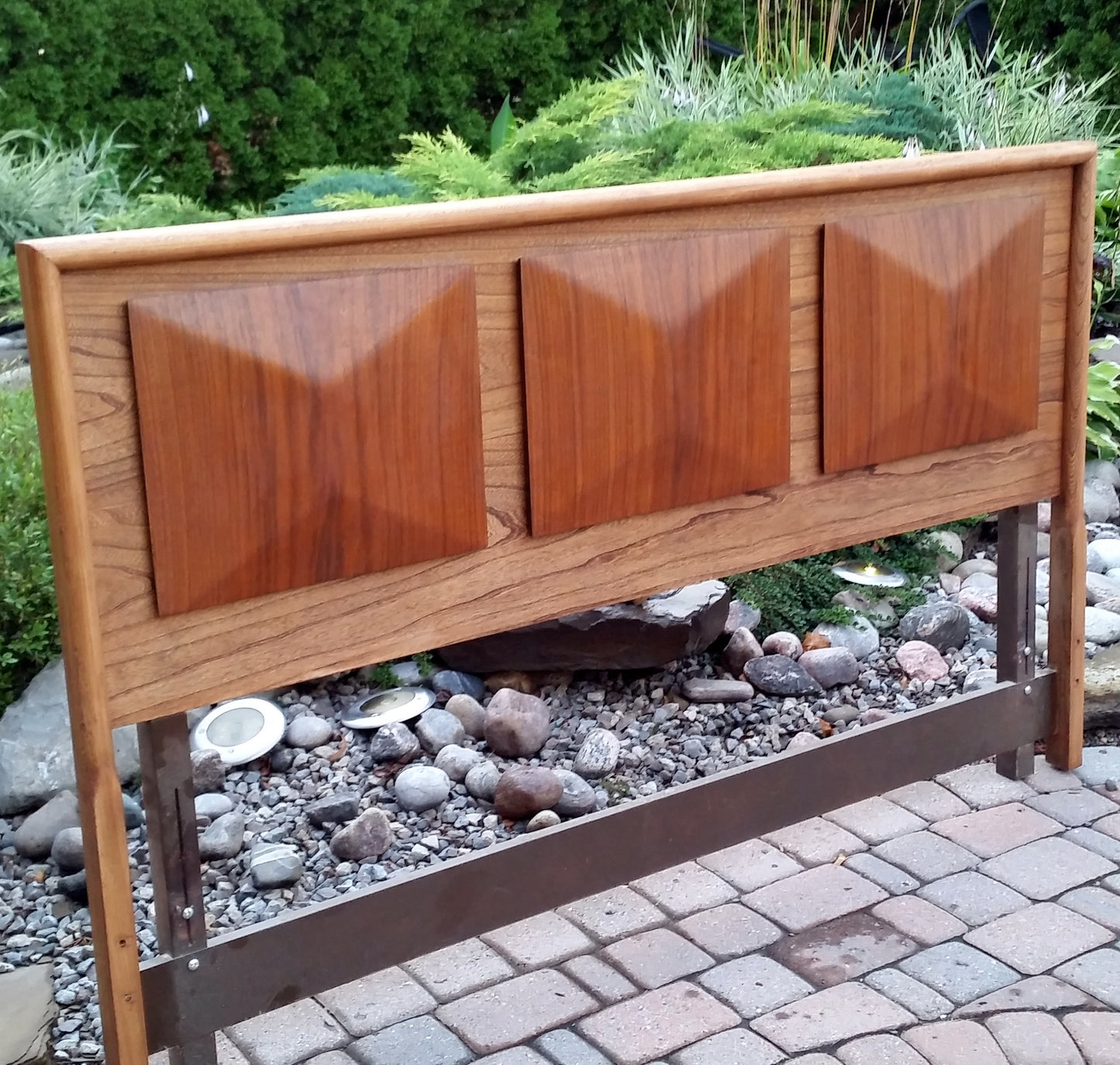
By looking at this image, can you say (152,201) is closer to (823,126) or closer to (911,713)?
(823,126)

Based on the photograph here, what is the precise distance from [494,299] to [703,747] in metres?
1.46

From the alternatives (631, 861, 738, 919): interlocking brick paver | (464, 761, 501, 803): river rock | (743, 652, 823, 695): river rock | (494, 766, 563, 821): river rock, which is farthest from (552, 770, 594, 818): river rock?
(743, 652, 823, 695): river rock

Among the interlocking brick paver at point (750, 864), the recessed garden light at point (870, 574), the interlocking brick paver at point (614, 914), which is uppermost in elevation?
the recessed garden light at point (870, 574)

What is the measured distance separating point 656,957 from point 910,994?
0.42m

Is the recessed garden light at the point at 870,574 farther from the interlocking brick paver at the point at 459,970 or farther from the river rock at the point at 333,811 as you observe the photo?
the interlocking brick paver at the point at 459,970

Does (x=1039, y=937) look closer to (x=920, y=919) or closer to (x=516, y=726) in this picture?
(x=920, y=919)

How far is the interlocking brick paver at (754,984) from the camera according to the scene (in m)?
2.29

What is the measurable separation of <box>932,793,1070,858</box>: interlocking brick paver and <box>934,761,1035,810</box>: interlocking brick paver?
3cm

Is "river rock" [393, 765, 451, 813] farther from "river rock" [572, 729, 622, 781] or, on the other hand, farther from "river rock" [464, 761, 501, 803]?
"river rock" [572, 729, 622, 781]

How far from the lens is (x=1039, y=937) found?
8.02 ft

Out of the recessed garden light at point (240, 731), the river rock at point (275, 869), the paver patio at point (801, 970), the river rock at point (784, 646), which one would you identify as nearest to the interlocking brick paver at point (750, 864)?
the paver patio at point (801, 970)

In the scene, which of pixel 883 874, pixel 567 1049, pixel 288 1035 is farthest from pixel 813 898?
pixel 288 1035

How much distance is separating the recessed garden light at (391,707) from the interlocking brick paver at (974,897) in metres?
1.21

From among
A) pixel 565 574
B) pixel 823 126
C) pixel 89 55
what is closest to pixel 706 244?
pixel 565 574
